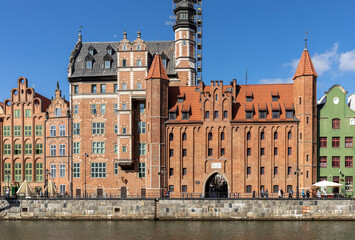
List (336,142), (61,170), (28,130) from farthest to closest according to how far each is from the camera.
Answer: (28,130), (61,170), (336,142)

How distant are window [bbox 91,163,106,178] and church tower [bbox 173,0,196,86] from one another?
→ 58.1 ft

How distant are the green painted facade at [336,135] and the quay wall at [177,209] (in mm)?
8469

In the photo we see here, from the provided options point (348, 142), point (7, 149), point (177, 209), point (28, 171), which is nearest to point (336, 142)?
point (348, 142)

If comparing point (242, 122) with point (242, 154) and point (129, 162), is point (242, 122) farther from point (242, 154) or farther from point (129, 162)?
point (129, 162)

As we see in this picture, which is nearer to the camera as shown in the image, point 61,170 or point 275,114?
point 275,114

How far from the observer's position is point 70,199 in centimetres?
5306

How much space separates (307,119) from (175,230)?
24.9 m

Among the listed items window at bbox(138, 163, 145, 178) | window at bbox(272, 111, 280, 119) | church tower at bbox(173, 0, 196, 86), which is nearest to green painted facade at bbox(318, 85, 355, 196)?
window at bbox(272, 111, 280, 119)

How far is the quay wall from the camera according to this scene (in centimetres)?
5031

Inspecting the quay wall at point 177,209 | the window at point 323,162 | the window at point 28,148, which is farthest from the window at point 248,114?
the window at point 28,148

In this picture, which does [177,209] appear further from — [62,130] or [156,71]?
[62,130]

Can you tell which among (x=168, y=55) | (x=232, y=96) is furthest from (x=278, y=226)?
(x=168, y=55)

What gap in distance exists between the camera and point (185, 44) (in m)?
66.9

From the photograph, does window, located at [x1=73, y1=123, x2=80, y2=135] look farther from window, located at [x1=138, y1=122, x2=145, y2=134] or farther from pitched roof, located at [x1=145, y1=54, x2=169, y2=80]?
pitched roof, located at [x1=145, y1=54, x2=169, y2=80]
